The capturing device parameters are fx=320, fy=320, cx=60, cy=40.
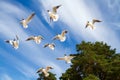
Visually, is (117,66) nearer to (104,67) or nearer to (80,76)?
(104,67)

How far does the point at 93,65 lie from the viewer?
6072 cm

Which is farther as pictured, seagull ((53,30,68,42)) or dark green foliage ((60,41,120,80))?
dark green foliage ((60,41,120,80))

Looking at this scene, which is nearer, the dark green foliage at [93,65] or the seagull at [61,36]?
the seagull at [61,36]

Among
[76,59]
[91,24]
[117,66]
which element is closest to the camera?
[91,24]

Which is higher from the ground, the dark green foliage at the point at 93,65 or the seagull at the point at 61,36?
the dark green foliage at the point at 93,65

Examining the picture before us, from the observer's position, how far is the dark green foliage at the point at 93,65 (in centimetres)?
6000

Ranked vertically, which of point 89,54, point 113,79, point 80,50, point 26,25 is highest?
point 80,50

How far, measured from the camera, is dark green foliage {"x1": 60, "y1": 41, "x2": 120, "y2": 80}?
60.0 metres

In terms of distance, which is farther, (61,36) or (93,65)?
(93,65)

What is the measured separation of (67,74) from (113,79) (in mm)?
9450

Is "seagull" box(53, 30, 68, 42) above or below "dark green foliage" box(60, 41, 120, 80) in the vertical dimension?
below

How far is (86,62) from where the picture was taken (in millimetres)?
60719

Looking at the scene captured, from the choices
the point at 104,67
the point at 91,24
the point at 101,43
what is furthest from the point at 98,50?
the point at 91,24

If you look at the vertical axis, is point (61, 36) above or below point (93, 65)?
below
